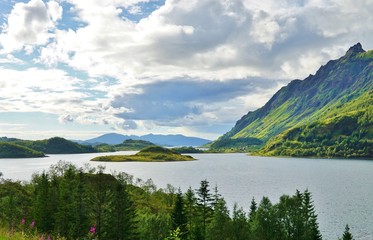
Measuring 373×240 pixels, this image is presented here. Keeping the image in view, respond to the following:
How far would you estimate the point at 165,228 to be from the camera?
372 ft

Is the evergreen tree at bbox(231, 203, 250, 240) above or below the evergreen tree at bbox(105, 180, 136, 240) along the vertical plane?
below

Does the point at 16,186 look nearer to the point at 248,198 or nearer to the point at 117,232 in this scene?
the point at 117,232

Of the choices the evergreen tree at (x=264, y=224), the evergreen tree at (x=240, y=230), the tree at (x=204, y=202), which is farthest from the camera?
the tree at (x=204, y=202)

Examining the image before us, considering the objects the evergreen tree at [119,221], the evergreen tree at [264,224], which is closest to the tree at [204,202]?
the evergreen tree at [264,224]

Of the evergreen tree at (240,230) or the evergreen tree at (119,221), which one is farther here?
the evergreen tree at (240,230)

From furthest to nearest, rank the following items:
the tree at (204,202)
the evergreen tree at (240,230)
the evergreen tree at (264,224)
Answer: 1. the tree at (204,202)
2. the evergreen tree at (264,224)
3. the evergreen tree at (240,230)

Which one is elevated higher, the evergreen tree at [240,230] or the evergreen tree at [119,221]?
the evergreen tree at [119,221]

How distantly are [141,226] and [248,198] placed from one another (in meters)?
86.3

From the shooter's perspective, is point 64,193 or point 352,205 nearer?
point 64,193

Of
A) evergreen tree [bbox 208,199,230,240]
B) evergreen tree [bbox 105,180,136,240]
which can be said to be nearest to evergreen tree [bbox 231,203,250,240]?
evergreen tree [bbox 208,199,230,240]

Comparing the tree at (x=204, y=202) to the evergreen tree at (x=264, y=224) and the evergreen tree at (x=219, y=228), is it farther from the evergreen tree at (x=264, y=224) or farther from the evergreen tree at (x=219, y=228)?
the evergreen tree at (x=264, y=224)

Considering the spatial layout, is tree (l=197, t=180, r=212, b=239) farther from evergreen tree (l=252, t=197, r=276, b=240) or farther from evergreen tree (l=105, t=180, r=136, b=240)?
evergreen tree (l=105, t=180, r=136, b=240)

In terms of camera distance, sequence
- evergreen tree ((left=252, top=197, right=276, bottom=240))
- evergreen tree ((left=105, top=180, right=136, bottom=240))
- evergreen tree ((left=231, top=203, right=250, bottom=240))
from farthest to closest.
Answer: evergreen tree ((left=252, top=197, right=276, bottom=240)) → evergreen tree ((left=231, top=203, right=250, bottom=240)) → evergreen tree ((left=105, top=180, right=136, bottom=240))

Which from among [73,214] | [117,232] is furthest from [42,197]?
[117,232]
